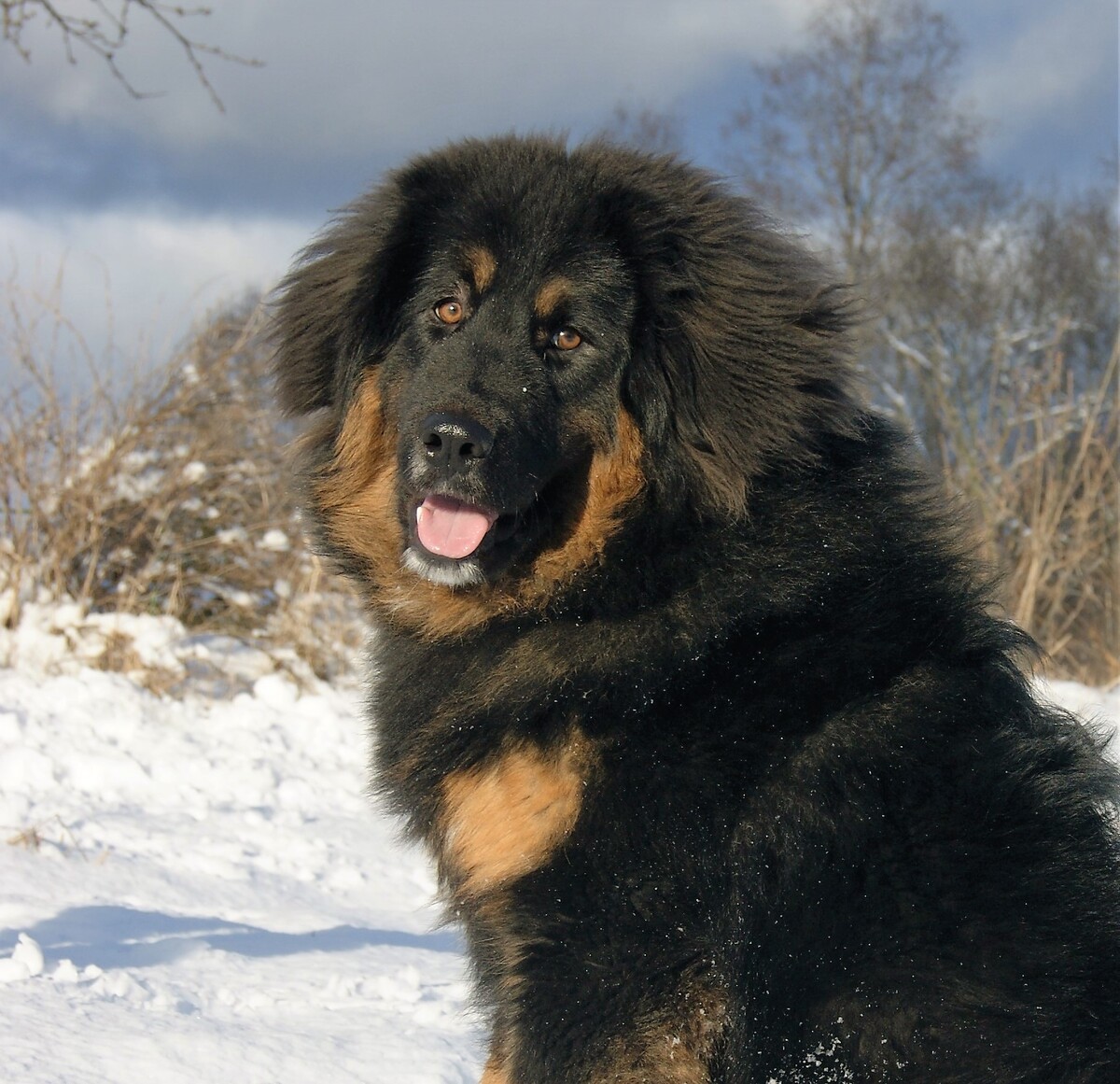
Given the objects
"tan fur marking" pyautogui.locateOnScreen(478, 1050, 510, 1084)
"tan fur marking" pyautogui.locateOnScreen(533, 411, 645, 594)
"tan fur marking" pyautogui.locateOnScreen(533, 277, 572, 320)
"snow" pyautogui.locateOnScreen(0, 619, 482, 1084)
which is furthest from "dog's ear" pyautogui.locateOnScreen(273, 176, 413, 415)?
"tan fur marking" pyautogui.locateOnScreen(478, 1050, 510, 1084)

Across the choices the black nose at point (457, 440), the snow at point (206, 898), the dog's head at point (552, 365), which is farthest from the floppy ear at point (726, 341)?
the snow at point (206, 898)

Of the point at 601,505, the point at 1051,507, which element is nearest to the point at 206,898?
the point at 601,505

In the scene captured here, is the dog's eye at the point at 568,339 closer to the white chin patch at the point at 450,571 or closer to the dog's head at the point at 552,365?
the dog's head at the point at 552,365

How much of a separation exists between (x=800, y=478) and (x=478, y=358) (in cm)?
94

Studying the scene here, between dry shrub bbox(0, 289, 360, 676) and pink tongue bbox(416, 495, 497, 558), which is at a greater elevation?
pink tongue bbox(416, 495, 497, 558)

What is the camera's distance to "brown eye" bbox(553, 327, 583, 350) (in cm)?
338

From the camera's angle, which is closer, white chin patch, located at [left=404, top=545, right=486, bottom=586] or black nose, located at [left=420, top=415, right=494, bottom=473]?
black nose, located at [left=420, top=415, right=494, bottom=473]

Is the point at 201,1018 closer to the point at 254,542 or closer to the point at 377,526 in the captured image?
the point at 377,526

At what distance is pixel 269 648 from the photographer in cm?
915

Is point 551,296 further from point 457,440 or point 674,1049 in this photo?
point 674,1049

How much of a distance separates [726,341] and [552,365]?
1.61 feet

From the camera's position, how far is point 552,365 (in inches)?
132

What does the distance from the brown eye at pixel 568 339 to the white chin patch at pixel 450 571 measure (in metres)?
0.67

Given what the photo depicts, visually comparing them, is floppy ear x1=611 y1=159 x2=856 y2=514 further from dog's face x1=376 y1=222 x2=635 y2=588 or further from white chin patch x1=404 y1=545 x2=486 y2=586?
white chin patch x1=404 y1=545 x2=486 y2=586
